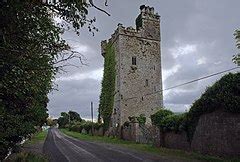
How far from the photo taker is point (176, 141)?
23109mm

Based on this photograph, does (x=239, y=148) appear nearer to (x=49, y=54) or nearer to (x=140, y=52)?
(x=49, y=54)

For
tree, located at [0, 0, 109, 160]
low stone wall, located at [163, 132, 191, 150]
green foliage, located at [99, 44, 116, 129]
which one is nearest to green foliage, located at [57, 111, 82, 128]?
green foliage, located at [99, 44, 116, 129]

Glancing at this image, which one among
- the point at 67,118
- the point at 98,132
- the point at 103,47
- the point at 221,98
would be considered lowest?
the point at 98,132

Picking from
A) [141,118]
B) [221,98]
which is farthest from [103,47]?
[221,98]

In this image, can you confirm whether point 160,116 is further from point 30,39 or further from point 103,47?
point 103,47

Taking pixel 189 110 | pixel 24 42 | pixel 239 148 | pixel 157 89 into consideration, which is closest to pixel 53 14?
pixel 24 42

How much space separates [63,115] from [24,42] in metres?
136

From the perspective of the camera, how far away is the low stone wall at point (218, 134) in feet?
54.1

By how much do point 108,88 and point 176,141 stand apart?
27.5 metres

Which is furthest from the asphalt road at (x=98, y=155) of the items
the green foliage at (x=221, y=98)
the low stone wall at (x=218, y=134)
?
the green foliage at (x=221, y=98)

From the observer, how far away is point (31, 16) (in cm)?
497

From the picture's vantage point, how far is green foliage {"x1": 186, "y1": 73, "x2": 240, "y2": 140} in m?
16.6

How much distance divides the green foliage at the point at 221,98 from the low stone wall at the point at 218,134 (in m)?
0.35

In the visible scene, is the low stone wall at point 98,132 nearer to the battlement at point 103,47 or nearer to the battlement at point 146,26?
the battlement at point 103,47
